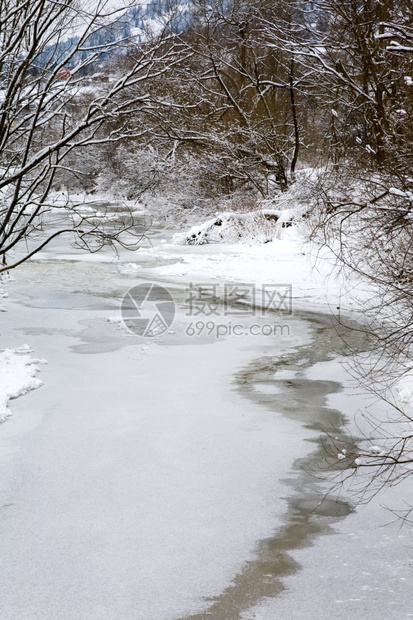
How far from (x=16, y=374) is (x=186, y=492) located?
2.99 m

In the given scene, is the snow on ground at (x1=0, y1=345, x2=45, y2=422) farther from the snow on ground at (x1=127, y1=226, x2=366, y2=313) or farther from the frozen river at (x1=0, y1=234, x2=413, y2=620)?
the snow on ground at (x1=127, y1=226, x2=366, y2=313)

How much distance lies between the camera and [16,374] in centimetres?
678

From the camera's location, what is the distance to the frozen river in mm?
3381

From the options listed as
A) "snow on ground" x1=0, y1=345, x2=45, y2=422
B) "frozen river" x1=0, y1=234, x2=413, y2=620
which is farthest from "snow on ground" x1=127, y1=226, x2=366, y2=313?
"snow on ground" x1=0, y1=345, x2=45, y2=422

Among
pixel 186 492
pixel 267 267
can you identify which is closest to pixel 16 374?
pixel 186 492

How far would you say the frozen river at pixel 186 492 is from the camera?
11.1 ft

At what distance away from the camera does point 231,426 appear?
569 centimetres

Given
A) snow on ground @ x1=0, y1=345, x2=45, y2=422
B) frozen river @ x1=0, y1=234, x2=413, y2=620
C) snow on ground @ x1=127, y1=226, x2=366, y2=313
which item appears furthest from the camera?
snow on ground @ x1=127, y1=226, x2=366, y2=313

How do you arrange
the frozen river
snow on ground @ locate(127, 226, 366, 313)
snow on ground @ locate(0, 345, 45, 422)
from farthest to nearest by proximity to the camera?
snow on ground @ locate(127, 226, 366, 313), snow on ground @ locate(0, 345, 45, 422), the frozen river

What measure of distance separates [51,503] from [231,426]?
188 cm

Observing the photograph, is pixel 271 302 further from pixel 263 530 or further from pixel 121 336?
pixel 263 530

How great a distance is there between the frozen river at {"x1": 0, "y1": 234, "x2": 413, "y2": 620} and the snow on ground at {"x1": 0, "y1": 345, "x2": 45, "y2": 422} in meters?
0.11

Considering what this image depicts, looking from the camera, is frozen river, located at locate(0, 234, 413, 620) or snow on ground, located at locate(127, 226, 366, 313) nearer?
frozen river, located at locate(0, 234, 413, 620)

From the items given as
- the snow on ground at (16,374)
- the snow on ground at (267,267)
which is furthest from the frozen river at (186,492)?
the snow on ground at (267,267)
